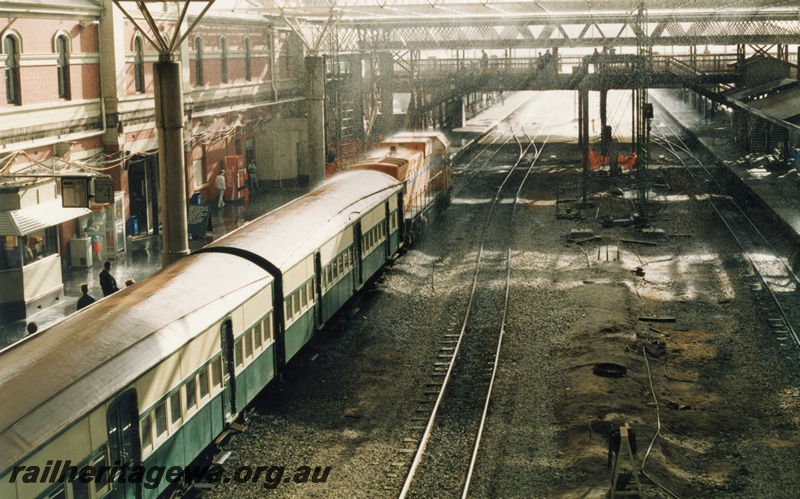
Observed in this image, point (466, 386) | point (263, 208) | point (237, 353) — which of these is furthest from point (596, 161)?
point (237, 353)

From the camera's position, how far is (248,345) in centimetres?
1377

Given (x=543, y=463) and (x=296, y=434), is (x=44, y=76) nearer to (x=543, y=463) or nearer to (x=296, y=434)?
(x=296, y=434)

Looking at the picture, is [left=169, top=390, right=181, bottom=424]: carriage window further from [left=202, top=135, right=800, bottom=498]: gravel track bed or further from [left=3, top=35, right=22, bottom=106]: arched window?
[left=3, top=35, right=22, bottom=106]: arched window

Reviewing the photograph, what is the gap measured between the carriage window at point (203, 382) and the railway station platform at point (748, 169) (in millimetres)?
21346

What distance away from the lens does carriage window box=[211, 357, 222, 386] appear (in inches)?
490

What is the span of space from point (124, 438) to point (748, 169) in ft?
127

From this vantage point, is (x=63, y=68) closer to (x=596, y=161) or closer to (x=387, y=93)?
(x=387, y=93)

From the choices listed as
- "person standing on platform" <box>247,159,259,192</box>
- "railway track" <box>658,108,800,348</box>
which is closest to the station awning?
"railway track" <box>658,108,800,348</box>

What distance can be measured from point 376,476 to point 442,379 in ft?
14.1

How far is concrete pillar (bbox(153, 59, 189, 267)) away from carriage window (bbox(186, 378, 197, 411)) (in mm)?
5638

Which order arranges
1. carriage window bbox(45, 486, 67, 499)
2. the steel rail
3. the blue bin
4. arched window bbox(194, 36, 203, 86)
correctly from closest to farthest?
carriage window bbox(45, 486, 67, 499) → the steel rail → the blue bin → arched window bbox(194, 36, 203, 86)

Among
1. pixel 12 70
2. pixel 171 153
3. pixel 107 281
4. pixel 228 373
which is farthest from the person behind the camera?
pixel 12 70

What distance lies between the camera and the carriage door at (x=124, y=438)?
9648 millimetres

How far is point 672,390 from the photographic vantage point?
16.3 meters
